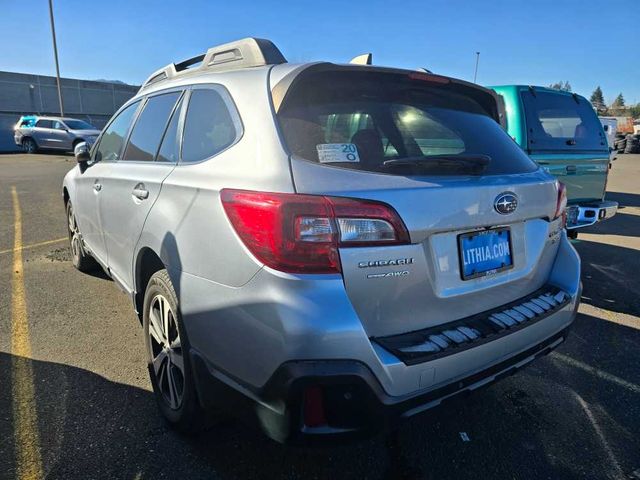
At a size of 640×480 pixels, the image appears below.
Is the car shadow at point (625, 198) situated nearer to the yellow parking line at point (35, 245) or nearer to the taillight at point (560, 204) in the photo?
the taillight at point (560, 204)

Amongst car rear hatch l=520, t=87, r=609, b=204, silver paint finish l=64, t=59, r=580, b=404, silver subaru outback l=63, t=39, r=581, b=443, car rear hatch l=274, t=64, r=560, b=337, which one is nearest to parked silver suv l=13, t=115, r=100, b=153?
car rear hatch l=520, t=87, r=609, b=204

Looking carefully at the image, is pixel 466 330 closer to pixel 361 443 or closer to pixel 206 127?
pixel 361 443

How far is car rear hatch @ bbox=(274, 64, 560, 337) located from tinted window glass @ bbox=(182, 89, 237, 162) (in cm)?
34

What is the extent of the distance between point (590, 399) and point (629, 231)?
243 inches

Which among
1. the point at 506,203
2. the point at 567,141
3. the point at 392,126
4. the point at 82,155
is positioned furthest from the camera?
the point at 567,141

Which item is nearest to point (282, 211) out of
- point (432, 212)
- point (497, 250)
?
point (432, 212)

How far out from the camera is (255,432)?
7.90 ft

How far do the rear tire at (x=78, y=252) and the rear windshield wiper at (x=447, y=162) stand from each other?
12.8 feet

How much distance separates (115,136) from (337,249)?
291 centimetres

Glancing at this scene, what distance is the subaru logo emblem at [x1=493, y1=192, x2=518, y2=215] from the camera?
80.3 inches

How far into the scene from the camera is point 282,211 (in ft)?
5.44

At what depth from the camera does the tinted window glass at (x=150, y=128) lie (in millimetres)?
2850

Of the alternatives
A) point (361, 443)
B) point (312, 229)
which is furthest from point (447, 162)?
point (361, 443)

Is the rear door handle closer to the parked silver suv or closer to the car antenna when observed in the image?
the car antenna
